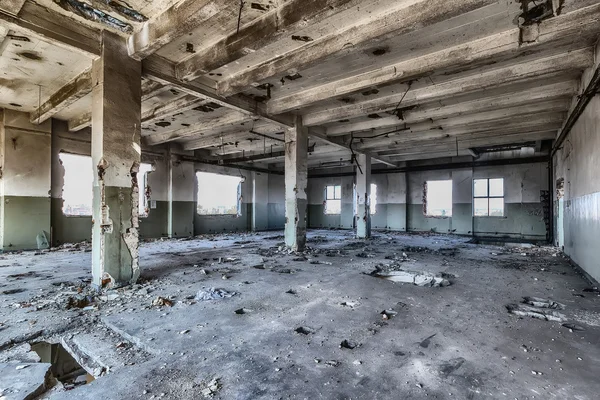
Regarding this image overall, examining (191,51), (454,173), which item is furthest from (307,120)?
(454,173)

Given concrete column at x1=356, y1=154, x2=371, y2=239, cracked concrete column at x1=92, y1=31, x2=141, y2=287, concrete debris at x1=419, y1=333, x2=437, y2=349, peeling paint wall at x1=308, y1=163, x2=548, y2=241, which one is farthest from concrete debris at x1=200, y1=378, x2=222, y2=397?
peeling paint wall at x1=308, y1=163, x2=548, y2=241

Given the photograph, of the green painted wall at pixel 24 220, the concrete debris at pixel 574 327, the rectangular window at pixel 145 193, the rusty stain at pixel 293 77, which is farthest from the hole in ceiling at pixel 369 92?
the green painted wall at pixel 24 220

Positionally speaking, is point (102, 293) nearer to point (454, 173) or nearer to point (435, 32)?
point (435, 32)

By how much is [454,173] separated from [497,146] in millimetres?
2429

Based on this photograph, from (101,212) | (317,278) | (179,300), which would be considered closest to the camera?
(179,300)

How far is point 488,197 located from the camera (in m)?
11.7

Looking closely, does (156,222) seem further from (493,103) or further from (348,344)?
(493,103)

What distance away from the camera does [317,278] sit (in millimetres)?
4547

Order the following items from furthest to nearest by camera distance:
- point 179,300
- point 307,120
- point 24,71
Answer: point 307,120, point 24,71, point 179,300

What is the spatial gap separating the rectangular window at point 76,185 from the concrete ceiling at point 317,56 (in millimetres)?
1177

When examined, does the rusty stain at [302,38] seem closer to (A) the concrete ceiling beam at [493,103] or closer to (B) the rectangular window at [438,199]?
(A) the concrete ceiling beam at [493,103]

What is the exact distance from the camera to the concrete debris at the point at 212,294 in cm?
348

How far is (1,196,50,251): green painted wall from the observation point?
704cm

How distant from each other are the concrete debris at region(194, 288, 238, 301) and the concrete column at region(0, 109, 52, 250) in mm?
6585
